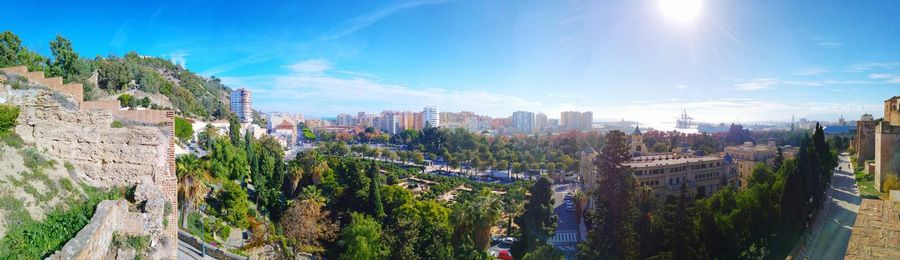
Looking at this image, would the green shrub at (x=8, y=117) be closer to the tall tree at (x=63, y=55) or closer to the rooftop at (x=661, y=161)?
the tall tree at (x=63, y=55)

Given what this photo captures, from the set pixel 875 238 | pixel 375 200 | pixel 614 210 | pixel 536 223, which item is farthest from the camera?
pixel 375 200

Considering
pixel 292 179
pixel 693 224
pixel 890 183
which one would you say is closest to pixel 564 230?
pixel 693 224

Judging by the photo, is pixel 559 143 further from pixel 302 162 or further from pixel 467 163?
pixel 302 162

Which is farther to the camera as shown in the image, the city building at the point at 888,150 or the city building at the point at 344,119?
the city building at the point at 344,119

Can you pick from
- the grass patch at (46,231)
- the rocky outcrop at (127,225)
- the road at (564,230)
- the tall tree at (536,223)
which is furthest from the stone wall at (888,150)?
the grass patch at (46,231)

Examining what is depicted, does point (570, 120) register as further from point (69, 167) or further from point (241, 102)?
point (69, 167)

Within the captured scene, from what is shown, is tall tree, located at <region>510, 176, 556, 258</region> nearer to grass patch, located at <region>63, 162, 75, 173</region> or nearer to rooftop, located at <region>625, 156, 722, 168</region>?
rooftop, located at <region>625, 156, 722, 168</region>
